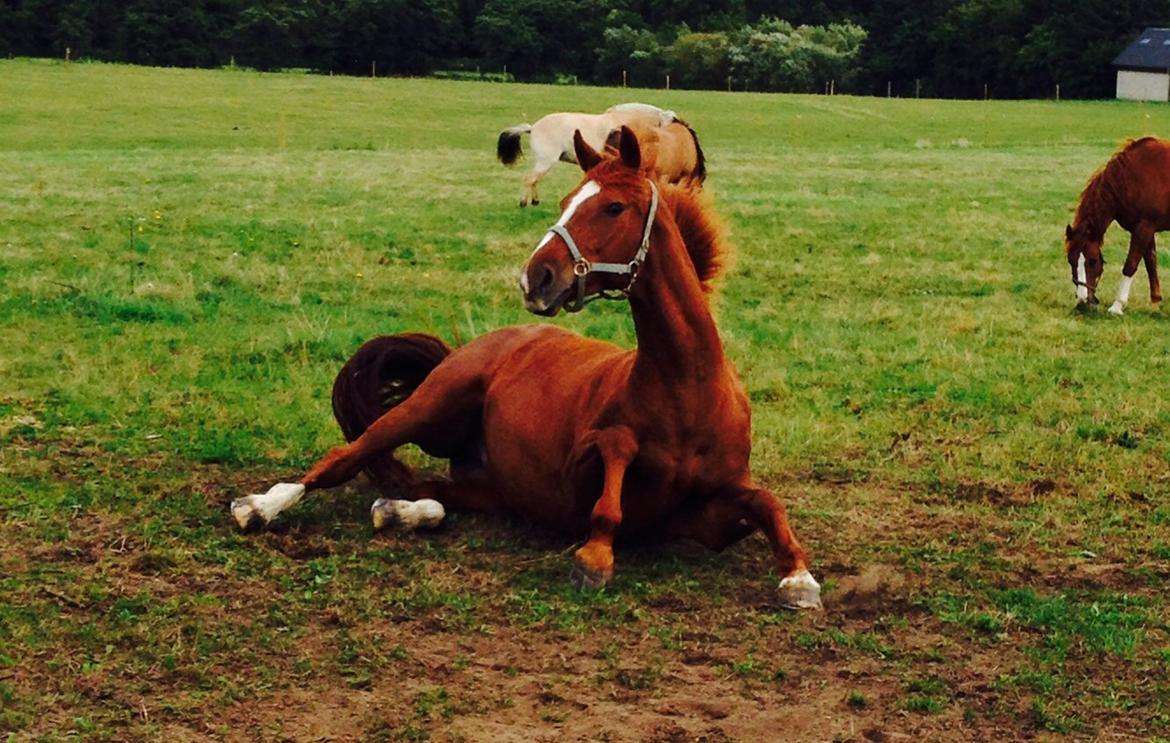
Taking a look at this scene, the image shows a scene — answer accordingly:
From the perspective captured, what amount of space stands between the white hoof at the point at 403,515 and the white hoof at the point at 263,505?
368mm

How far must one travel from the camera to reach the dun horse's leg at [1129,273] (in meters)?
13.3

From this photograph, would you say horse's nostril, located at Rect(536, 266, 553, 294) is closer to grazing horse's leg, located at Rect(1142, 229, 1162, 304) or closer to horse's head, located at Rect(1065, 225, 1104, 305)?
horse's head, located at Rect(1065, 225, 1104, 305)

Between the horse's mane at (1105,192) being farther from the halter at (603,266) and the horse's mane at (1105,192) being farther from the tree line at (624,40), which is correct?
the tree line at (624,40)

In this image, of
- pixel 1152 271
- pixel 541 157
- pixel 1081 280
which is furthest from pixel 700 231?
pixel 541 157

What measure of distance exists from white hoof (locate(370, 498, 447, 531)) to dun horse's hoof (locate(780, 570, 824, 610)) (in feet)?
5.56

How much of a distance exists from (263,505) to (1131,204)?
405 inches

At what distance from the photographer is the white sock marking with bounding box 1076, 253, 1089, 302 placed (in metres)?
13.3

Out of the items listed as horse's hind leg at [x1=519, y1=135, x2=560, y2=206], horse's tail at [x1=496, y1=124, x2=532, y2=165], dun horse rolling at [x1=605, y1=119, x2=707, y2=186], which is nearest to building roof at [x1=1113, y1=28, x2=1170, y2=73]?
horse's tail at [x1=496, y1=124, x2=532, y2=165]

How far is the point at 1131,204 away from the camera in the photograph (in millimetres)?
14016

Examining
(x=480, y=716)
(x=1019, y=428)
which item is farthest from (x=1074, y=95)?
(x=480, y=716)

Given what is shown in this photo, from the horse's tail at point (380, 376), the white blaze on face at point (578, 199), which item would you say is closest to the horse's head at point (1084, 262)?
the horse's tail at point (380, 376)

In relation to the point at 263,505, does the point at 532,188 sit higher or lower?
higher

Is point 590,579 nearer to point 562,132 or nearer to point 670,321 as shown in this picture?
point 670,321

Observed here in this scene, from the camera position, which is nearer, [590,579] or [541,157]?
[590,579]
